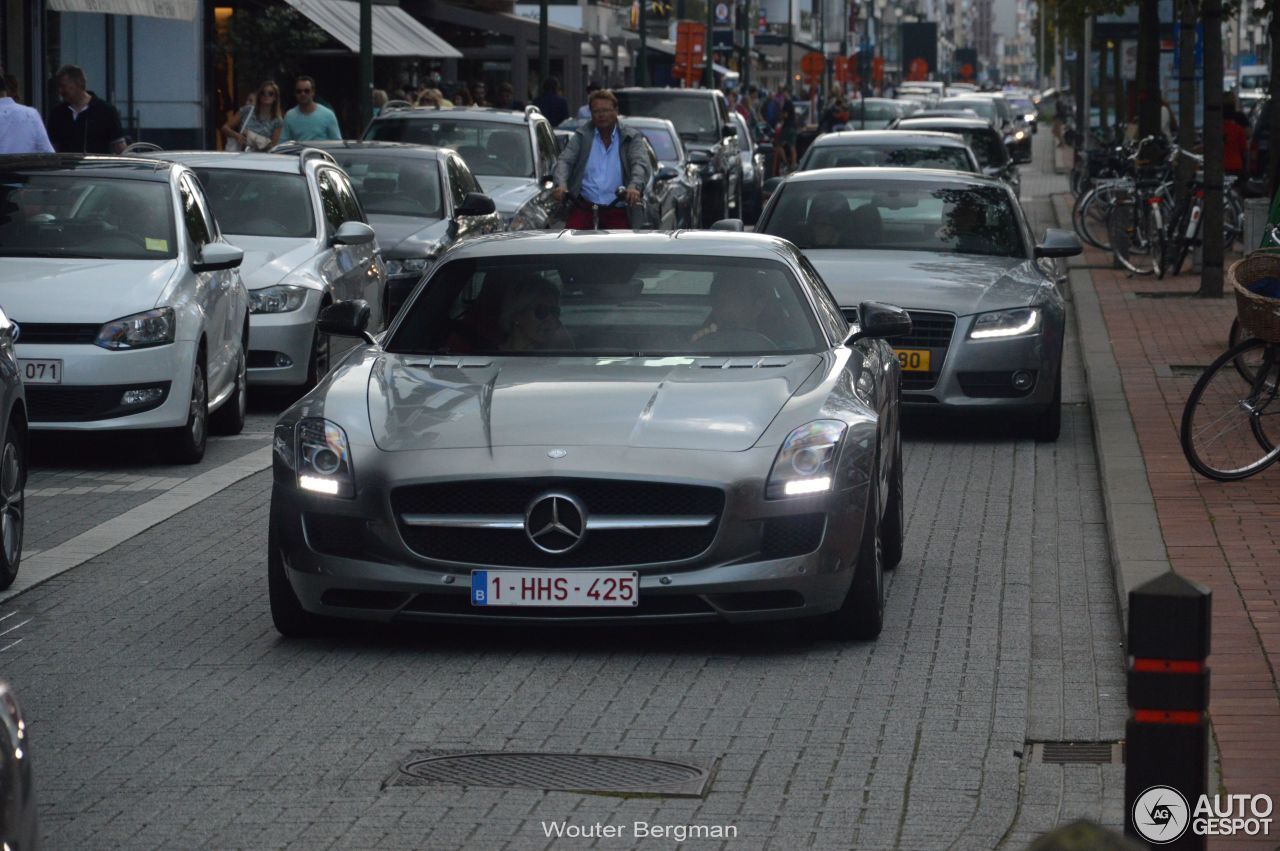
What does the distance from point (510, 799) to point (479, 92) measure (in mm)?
31785

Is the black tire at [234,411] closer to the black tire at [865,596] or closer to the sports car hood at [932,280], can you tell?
the sports car hood at [932,280]

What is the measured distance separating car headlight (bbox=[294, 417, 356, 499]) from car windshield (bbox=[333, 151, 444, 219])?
11.7 m

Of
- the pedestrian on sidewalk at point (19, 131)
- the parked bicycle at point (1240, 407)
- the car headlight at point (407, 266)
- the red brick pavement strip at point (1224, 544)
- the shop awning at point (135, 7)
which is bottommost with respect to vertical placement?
the red brick pavement strip at point (1224, 544)

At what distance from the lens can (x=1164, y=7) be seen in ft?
138

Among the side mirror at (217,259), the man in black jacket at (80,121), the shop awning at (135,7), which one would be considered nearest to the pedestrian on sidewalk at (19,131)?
the man in black jacket at (80,121)

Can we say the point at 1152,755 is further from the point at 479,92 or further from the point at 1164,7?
the point at 1164,7

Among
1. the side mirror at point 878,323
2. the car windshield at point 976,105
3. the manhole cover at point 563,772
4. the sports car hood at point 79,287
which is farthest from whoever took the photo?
the car windshield at point 976,105

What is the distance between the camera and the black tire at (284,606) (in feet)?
25.2

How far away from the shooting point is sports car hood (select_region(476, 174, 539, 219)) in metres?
22.2

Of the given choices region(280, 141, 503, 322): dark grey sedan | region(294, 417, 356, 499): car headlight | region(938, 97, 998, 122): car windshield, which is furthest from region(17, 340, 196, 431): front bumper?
region(938, 97, 998, 122): car windshield

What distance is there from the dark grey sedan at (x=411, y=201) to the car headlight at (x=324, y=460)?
10.6 meters

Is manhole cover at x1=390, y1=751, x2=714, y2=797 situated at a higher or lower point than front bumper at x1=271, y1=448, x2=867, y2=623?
lower

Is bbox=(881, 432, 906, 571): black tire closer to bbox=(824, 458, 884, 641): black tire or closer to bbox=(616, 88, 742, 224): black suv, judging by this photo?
bbox=(824, 458, 884, 641): black tire

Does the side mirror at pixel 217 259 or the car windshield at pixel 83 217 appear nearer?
the side mirror at pixel 217 259
